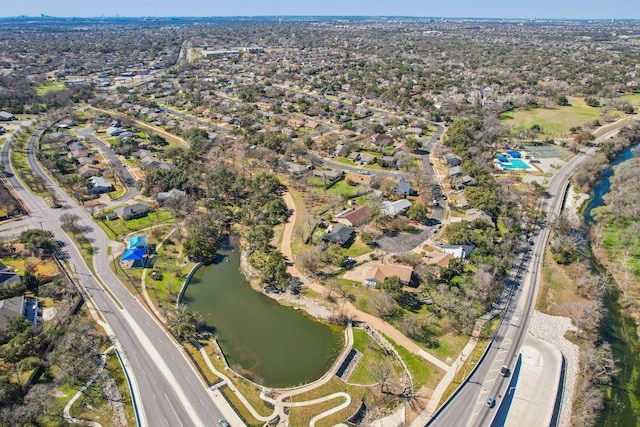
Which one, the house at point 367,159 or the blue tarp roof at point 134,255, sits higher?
the house at point 367,159

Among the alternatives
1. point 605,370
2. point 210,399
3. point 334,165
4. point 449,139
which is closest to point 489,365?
point 605,370

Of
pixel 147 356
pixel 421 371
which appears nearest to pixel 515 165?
pixel 421 371

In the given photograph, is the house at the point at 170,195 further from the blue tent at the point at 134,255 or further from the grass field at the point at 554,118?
the grass field at the point at 554,118

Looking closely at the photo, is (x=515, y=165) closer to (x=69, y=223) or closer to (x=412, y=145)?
(x=412, y=145)

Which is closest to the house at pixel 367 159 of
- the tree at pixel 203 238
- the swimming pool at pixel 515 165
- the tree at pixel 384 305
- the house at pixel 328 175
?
the house at pixel 328 175

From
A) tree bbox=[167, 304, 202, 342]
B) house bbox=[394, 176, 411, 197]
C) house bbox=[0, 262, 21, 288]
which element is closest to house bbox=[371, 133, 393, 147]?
house bbox=[394, 176, 411, 197]

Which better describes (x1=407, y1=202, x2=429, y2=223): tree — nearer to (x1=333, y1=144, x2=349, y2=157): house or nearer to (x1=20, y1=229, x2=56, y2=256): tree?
(x1=333, y1=144, x2=349, y2=157): house
